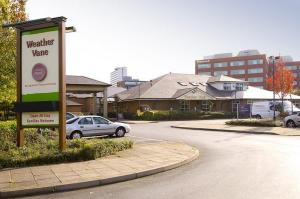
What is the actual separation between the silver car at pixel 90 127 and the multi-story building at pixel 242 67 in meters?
101

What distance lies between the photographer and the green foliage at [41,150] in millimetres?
12505

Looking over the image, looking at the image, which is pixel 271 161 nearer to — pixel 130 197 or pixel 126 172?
pixel 126 172

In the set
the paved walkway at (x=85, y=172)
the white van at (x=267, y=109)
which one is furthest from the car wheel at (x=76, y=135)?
the white van at (x=267, y=109)

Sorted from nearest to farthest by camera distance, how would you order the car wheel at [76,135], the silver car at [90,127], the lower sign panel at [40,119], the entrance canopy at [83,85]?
the lower sign panel at [40,119]
the car wheel at [76,135]
the silver car at [90,127]
the entrance canopy at [83,85]

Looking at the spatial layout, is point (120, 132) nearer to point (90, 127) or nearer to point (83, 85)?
point (90, 127)

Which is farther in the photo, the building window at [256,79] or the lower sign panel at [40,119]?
the building window at [256,79]

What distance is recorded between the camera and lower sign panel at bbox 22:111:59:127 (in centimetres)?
1420

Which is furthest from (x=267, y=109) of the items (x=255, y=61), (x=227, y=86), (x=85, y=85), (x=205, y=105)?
(x=255, y=61)

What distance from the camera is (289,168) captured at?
11.9m

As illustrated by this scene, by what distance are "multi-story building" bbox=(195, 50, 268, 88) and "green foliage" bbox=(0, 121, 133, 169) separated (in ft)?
359

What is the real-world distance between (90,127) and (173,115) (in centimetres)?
2878

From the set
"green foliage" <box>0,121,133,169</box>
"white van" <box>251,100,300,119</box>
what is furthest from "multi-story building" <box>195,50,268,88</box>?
"green foliage" <box>0,121,133,169</box>

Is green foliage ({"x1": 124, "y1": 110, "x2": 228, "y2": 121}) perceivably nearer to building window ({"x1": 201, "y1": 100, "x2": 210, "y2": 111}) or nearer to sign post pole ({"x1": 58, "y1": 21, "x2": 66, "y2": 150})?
building window ({"x1": 201, "y1": 100, "x2": 210, "y2": 111})

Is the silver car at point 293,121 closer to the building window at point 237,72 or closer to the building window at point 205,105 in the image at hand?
the building window at point 205,105
